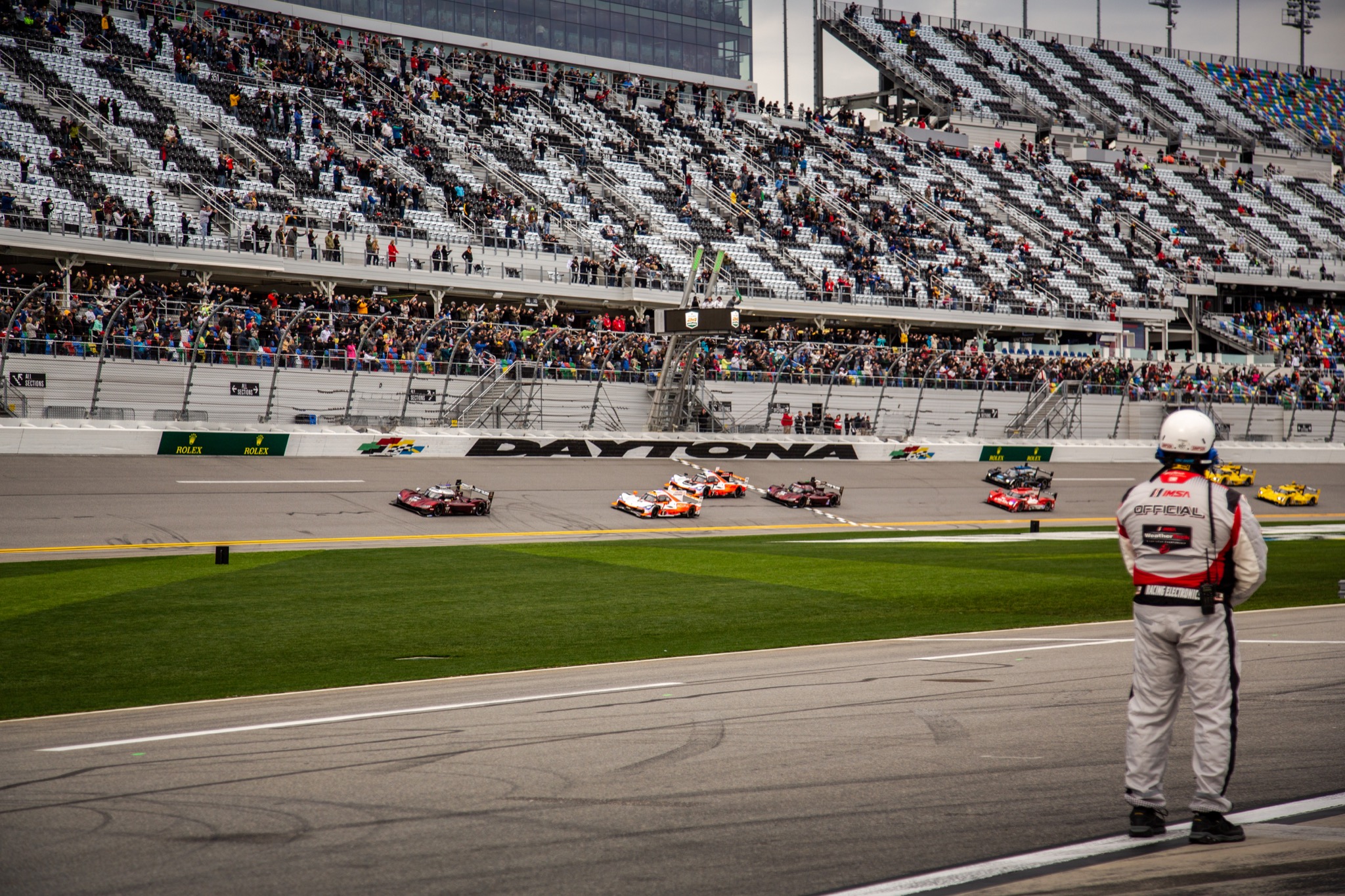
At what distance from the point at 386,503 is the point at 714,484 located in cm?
907

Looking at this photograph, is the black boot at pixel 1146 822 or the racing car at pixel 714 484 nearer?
the black boot at pixel 1146 822

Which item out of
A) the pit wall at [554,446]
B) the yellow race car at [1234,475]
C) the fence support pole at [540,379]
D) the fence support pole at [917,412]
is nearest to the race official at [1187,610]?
the pit wall at [554,446]

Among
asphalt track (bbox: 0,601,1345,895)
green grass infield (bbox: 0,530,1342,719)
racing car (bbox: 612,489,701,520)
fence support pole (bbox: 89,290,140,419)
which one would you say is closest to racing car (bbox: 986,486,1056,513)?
racing car (bbox: 612,489,701,520)

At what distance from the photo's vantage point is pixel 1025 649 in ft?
37.7

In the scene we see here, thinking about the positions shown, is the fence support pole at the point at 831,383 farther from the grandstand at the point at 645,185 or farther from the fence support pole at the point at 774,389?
the grandstand at the point at 645,185

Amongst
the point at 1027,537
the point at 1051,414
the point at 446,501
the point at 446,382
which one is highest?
the point at 446,382

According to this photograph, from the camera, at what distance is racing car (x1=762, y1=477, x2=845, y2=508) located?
32.6m

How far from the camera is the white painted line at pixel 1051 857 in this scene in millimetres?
A: 4547

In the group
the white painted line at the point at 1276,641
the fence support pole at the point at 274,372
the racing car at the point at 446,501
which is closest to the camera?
the white painted line at the point at 1276,641

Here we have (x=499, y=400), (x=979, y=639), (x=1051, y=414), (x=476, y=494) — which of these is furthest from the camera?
(x=1051, y=414)

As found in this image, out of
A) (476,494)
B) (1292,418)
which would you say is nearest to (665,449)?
(476,494)

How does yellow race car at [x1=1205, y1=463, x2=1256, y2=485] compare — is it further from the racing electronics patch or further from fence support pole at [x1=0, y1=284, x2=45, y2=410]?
the racing electronics patch

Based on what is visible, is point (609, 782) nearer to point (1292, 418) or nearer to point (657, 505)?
point (657, 505)

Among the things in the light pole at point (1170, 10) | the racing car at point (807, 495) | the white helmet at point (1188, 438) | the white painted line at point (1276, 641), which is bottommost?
the racing car at point (807, 495)
